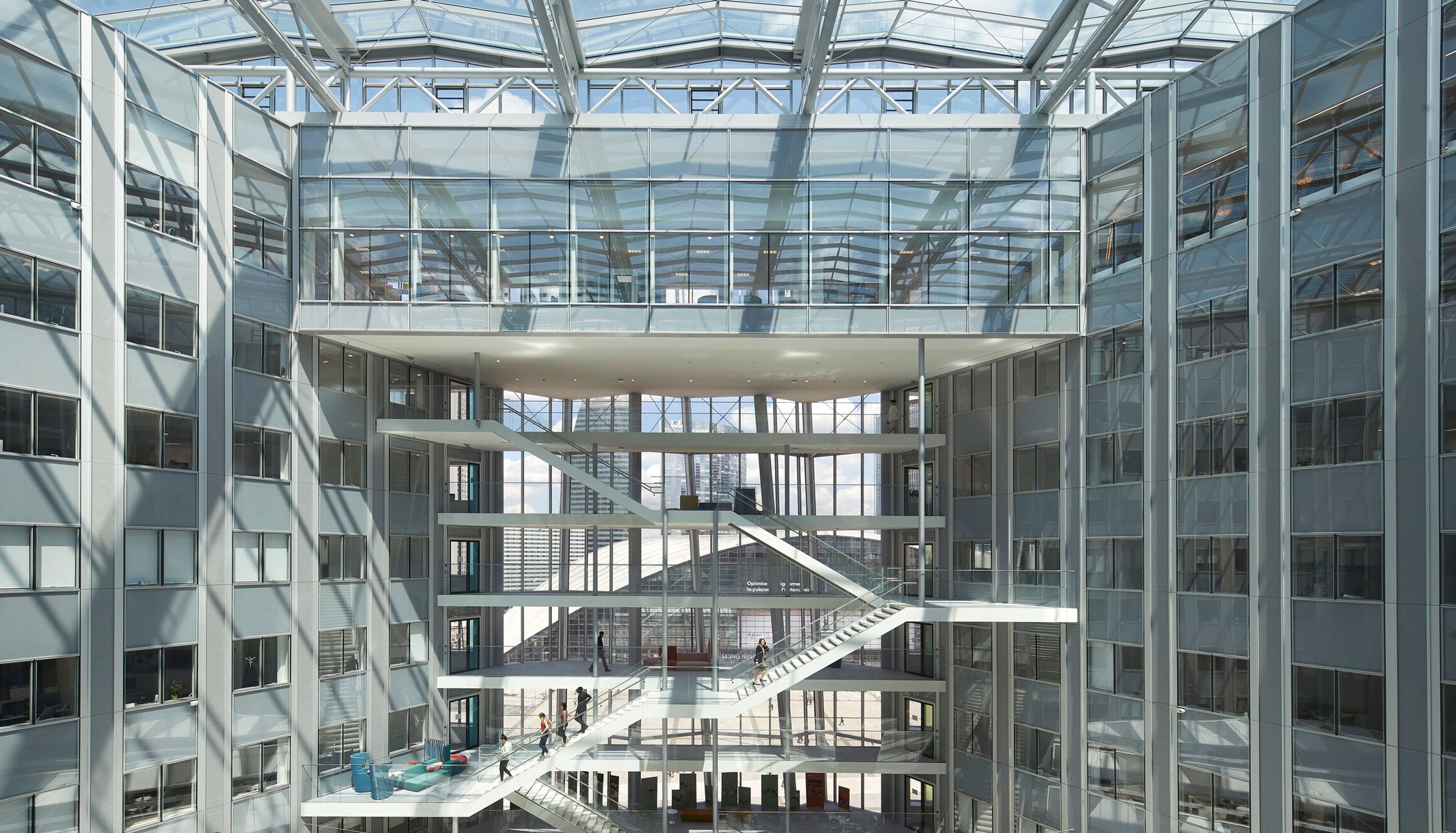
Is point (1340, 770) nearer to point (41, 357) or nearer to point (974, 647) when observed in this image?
point (974, 647)

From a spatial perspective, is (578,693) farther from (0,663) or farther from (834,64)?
(834,64)

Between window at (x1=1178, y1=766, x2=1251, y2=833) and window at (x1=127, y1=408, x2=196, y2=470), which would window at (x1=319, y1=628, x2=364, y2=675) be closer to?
window at (x1=127, y1=408, x2=196, y2=470)

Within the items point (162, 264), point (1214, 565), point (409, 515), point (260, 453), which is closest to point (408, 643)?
point (409, 515)

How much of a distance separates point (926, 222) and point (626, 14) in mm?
10500

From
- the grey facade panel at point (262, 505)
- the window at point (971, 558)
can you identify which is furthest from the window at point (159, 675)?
the window at point (971, 558)

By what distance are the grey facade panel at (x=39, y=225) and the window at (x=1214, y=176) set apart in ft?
80.8

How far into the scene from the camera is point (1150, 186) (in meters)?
24.1

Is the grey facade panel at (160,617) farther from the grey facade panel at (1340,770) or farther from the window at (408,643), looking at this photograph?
the grey facade panel at (1340,770)

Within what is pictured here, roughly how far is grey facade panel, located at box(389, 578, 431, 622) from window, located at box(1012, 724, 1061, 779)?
19.1m

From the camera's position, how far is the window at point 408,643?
98.6ft

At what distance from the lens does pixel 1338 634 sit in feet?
60.4

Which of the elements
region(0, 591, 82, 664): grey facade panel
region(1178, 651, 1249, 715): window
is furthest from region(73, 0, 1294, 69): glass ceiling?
region(1178, 651, 1249, 715): window

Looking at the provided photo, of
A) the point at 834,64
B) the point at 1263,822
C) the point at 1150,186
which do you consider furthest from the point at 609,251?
the point at 1263,822

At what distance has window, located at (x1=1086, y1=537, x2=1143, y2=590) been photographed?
24.2 m
